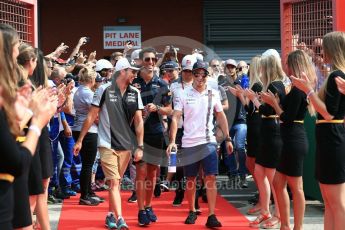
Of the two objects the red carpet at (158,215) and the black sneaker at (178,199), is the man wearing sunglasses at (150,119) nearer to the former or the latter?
the red carpet at (158,215)

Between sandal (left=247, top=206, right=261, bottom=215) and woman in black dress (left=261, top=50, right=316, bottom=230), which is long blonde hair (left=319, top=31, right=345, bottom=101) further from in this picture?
sandal (left=247, top=206, right=261, bottom=215)

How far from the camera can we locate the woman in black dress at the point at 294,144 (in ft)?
21.9

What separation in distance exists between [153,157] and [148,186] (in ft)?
1.24

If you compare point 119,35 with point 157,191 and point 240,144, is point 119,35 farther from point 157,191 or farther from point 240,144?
point 157,191

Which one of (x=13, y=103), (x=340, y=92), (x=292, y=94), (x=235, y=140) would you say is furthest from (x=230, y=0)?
(x=13, y=103)

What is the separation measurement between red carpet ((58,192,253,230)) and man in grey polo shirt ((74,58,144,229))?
593mm

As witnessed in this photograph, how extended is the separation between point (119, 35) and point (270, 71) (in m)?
13.0

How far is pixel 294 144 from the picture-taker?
6.84 metres

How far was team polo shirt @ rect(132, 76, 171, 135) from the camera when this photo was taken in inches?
338

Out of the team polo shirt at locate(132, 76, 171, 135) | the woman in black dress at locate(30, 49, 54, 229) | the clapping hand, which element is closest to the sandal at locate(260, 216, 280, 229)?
the clapping hand

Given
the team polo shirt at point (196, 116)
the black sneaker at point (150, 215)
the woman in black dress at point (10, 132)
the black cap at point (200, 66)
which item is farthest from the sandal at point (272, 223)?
the woman in black dress at point (10, 132)

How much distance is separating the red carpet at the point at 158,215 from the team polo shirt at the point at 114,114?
1129 millimetres

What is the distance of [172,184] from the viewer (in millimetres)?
11516

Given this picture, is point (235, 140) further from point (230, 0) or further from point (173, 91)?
point (230, 0)
